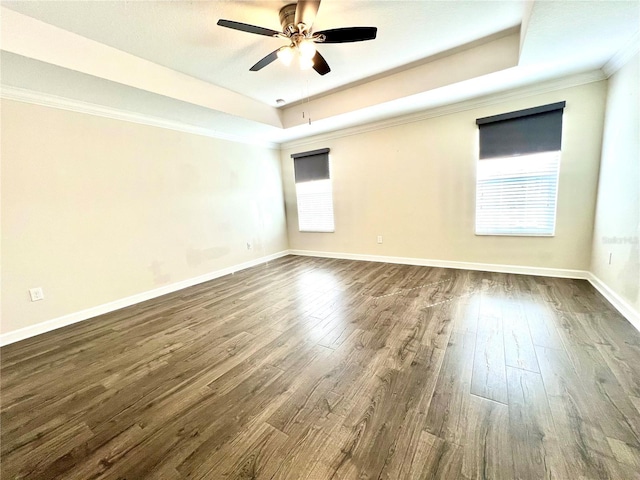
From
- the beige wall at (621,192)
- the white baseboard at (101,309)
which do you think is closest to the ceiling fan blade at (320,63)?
the beige wall at (621,192)

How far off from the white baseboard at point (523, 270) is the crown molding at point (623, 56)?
2240 millimetres

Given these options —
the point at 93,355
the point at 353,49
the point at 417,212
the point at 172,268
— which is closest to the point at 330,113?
the point at 353,49

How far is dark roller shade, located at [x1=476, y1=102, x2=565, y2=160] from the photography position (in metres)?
3.08

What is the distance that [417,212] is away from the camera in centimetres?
417

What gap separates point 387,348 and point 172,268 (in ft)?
11.0

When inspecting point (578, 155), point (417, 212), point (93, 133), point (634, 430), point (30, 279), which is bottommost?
point (634, 430)

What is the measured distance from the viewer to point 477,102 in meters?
3.48

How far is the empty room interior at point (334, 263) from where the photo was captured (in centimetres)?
133

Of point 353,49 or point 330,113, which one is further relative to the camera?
point 330,113

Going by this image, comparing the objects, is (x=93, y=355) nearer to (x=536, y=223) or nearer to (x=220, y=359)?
(x=220, y=359)

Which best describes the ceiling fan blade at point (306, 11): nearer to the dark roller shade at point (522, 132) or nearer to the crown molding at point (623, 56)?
the crown molding at point (623, 56)

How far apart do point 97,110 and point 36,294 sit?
2201 mm

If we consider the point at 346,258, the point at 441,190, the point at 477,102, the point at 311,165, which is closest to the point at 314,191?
the point at 311,165

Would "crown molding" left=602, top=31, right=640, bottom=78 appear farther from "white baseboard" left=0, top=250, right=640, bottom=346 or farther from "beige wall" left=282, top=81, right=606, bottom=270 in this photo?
"white baseboard" left=0, top=250, right=640, bottom=346
